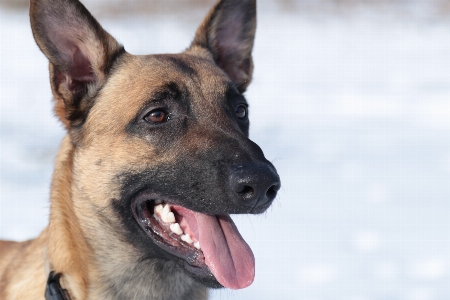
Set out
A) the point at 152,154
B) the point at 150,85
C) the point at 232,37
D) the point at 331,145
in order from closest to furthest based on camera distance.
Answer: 1. the point at 152,154
2. the point at 150,85
3. the point at 232,37
4. the point at 331,145

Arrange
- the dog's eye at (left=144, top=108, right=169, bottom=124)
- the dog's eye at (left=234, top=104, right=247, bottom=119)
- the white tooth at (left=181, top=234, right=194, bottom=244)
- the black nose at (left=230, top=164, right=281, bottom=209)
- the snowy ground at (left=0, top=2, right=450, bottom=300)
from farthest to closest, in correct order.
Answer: the snowy ground at (left=0, top=2, right=450, bottom=300)
the dog's eye at (left=234, top=104, right=247, bottom=119)
the dog's eye at (left=144, top=108, right=169, bottom=124)
the white tooth at (left=181, top=234, right=194, bottom=244)
the black nose at (left=230, top=164, right=281, bottom=209)

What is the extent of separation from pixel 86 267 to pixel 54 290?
0.22m

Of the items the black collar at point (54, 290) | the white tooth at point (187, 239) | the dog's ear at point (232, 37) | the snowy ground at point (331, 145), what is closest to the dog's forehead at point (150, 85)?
the dog's ear at point (232, 37)

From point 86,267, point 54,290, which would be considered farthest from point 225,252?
point 54,290

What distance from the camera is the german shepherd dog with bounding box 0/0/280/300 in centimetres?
343

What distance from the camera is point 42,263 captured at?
3729mm

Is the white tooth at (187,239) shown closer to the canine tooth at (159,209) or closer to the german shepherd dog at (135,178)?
the german shepherd dog at (135,178)

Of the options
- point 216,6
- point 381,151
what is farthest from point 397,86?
point 216,6

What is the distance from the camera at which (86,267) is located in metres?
3.61

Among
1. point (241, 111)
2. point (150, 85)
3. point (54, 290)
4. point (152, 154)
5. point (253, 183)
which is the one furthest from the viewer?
point (241, 111)

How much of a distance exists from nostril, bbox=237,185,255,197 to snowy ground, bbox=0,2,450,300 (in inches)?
41.6

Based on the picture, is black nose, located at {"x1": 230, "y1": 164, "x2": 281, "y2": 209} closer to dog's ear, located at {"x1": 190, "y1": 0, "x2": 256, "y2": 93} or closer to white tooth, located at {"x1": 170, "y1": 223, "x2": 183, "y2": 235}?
white tooth, located at {"x1": 170, "y1": 223, "x2": 183, "y2": 235}

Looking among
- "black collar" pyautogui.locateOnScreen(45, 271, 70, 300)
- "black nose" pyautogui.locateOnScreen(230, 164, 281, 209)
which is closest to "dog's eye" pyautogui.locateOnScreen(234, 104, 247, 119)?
"black nose" pyautogui.locateOnScreen(230, 164, 281, 209)

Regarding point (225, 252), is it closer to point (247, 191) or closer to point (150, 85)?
point (247, 191)
